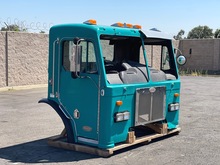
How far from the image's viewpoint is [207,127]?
30.4ft

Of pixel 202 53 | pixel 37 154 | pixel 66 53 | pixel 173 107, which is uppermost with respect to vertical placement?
pixel 202 53

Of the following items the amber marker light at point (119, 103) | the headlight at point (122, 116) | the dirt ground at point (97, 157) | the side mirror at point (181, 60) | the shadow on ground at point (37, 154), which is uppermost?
the side mirror at point (181, 60)

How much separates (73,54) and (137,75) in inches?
55.4

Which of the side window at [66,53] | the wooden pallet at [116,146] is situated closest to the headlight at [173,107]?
the wooden pallet at [116,146]

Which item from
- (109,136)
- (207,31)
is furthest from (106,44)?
(207,31)

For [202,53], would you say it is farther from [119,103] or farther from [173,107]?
[119,103]

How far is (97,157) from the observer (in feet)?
21.6

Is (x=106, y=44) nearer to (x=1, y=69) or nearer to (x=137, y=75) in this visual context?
(x=137, y=75)

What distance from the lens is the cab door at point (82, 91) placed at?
264 inches

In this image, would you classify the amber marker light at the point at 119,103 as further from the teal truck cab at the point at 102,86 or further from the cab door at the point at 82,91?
the cab door at the point at 82,91

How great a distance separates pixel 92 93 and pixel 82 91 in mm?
242

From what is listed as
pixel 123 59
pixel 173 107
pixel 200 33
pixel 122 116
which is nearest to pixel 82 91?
pixel 122 116

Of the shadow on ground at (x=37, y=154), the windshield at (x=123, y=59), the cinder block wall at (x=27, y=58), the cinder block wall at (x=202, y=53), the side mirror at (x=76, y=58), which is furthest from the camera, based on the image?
the cinder block wall at (x=202, y=53)

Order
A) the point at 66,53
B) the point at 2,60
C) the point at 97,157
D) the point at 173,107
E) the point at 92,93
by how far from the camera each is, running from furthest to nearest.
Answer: the point at 2,60
the point at 173,107
the point at 66,53
the point at 92,93
the point at 97,157
